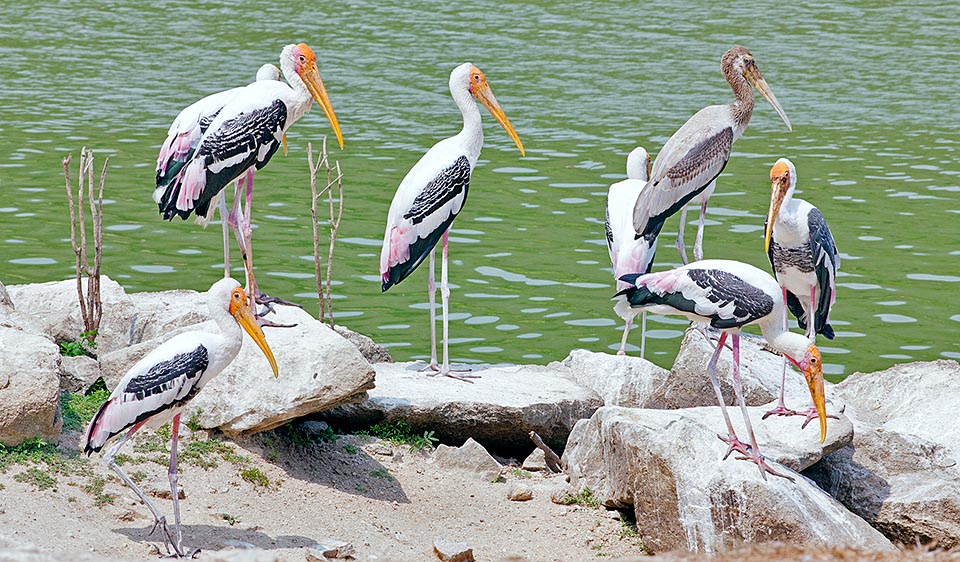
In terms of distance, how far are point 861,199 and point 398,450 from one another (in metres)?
8.64

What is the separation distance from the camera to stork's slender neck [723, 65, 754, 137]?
9938mm

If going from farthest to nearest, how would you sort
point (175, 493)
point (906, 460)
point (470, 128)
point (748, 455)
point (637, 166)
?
point (637, 166) → point (470, 128) → point (906, 460) → point (748, 455) → point (175, 493)

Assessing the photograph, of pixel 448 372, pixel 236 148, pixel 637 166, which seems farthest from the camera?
pixel 637 166

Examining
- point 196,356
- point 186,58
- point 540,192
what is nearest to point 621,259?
point 196,356

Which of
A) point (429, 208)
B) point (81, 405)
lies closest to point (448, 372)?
point (429, 208)

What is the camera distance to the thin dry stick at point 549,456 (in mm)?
8688

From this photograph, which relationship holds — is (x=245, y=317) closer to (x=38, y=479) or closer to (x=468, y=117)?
(x=38, y=479)

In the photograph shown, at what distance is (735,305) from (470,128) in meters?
2.84

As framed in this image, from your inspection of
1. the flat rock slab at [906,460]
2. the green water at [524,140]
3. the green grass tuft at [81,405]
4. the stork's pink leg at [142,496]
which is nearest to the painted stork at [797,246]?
the flat rock slab at [906,460]

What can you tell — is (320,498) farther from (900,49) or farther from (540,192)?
(900,49)

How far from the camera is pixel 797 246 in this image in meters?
8.52

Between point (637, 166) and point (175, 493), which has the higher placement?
point (637, 166)

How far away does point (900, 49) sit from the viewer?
83.1ft

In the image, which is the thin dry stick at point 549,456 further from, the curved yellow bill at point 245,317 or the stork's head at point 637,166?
the stork's head at point 637,166
